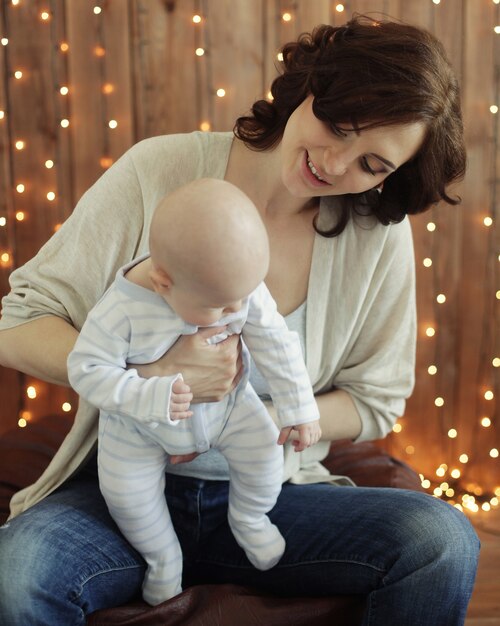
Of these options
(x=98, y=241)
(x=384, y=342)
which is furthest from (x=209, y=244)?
(x=384, y=342)

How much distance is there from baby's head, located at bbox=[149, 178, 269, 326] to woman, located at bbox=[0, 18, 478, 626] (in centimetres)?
18

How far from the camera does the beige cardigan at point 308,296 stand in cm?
138

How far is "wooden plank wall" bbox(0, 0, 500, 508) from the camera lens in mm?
2145

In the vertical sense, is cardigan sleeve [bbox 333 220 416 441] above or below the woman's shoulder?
below

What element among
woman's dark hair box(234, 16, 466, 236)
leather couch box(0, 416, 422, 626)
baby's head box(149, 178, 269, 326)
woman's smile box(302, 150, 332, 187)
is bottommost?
leather couch box(0, 416, 422, 626)

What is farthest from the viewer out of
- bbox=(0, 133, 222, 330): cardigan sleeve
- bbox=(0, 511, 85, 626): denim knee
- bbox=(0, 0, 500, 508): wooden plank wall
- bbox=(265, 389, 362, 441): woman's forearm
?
bbox=(0, 0, 500, 508): wooden plank wall

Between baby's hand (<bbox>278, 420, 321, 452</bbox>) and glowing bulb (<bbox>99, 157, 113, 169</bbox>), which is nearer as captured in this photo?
baby's hand (<bbox>278, 420, 321, 452</bbox>)

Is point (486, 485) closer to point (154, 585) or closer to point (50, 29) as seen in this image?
point (154, 585)

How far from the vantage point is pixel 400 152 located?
49.3 inches

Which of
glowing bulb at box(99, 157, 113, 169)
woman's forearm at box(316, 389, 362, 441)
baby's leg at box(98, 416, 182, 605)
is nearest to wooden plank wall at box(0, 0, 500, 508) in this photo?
glowing bulb at box(99, 157, 113, 169)

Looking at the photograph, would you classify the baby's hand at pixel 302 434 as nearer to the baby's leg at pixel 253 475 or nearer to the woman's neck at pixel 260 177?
the baby's leg at pixel 253 475

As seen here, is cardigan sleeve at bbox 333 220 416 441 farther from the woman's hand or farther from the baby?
the woman's hand

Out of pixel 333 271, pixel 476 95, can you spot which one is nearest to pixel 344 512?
pixel 333 271

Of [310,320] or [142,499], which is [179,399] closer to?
[142,499]
